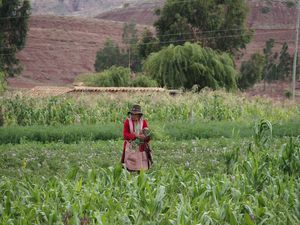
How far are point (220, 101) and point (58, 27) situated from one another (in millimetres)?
75599

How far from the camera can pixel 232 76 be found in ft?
130

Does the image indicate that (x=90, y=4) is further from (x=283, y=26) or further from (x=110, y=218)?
(x=110, y=218)

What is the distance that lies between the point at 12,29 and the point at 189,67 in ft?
55.4

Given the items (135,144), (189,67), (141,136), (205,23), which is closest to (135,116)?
(141,136)

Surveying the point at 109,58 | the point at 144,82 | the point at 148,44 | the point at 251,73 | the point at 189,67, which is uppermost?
the point at 148,44

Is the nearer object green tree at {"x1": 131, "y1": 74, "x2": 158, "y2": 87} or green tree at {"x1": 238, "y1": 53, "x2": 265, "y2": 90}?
green tree at {"x1": 131, "y1": 74, "x2": 158, "y2": 87}

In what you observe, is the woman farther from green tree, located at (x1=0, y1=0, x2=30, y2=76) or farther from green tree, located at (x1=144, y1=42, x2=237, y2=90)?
green tree, located at (x1=0, y1=0, x2=30, y2=76)

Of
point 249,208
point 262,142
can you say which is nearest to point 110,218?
point 249,208

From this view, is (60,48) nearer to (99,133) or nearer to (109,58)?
(109,58)

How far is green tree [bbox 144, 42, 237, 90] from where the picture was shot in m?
38.2

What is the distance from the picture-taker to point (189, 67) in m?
38.6

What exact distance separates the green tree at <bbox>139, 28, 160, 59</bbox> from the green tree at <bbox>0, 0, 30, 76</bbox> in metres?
8.79

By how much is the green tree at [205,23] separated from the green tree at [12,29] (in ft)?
32.4

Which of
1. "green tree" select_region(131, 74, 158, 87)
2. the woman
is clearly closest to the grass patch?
the woman
